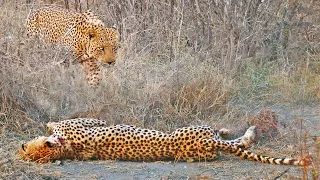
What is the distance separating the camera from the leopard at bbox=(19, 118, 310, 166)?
532cm

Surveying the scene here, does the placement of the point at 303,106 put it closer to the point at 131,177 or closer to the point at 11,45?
the point at 131,177

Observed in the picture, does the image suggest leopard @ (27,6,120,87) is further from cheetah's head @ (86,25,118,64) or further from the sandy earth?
the sandy earth

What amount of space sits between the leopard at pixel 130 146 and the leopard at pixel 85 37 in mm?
1559

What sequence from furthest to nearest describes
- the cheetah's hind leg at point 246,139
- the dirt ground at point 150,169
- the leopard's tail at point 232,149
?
1. the cheetah's hind leg at point 246,139
2. the leopard's tail at point 232,149
3. the dirt ground at point 150,169

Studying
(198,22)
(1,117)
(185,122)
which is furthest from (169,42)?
(1,117)

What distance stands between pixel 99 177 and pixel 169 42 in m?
2.98

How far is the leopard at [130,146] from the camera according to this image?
5.32 meters

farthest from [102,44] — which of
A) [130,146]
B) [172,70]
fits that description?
[130,146]

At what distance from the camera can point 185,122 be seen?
20.3ft

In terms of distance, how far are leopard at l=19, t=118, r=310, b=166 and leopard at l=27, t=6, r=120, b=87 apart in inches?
61.4

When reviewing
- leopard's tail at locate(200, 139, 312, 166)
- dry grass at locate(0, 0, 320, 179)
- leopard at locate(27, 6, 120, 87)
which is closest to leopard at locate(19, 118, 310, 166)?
leopard's tail at locate(200, 139, 312, 166)

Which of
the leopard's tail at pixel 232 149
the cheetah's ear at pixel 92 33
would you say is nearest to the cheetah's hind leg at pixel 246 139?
the leopard's tail at pixel 232 149

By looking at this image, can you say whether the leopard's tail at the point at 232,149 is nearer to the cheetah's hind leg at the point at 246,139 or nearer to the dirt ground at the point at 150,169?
the dirt ground at the point at 150,169

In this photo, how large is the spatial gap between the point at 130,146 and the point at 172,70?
1.57 metres
